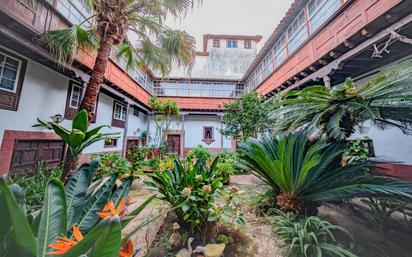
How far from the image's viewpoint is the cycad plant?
6.86 ft

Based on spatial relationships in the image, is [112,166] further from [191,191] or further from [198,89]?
[198,89]

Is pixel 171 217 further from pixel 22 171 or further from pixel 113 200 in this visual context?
pixel 22 171

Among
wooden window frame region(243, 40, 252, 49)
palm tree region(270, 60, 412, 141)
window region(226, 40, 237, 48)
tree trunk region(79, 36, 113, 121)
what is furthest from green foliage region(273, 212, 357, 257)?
wooden window frame region(243, 40, 252, 49)

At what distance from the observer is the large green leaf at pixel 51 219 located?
0.75 metres

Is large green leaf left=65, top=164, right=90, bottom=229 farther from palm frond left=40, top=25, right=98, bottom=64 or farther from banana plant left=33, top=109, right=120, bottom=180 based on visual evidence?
palm frond left=40, top=25, right=98, bottom=64

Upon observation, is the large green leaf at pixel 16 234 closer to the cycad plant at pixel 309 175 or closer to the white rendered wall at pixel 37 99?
the cycad plant at pixel 309 175

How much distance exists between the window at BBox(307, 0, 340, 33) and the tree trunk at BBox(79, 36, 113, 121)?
6.59 m

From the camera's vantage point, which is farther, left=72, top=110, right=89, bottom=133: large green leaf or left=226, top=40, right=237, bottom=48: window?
left=226, top=40, right=237, bottom=48: window

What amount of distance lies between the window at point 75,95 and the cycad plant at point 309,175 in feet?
21.7

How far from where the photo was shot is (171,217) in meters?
2.30

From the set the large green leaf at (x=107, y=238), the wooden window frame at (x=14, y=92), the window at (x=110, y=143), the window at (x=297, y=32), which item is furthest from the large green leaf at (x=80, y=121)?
the window at (x=297, y=32)

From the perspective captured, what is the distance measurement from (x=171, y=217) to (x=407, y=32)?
618 cm

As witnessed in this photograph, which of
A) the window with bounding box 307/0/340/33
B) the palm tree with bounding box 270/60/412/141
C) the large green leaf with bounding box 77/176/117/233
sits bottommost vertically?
the large green leaf with bounding box 77/176/117/233

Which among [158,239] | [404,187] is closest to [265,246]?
[158,239]
